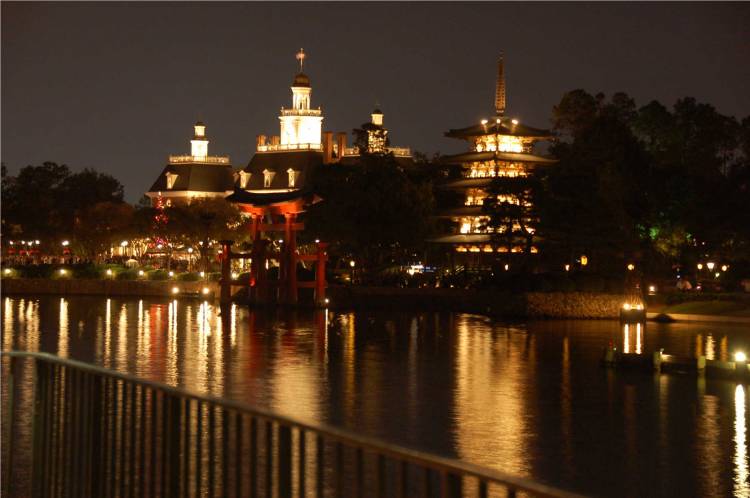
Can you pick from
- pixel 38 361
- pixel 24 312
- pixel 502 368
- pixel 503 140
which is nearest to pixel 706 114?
pixel 503 140

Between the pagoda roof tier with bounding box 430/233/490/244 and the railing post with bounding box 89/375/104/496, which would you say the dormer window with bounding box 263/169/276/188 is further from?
the railing post with bounding box 89/375/104/496

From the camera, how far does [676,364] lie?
27.1 meters

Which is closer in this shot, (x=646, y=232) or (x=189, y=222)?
(x=646, y=232)

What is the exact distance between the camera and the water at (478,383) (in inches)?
649

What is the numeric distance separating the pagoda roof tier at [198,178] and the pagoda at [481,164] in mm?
46709

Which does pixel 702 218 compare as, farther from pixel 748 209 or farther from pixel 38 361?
pixel 38 361

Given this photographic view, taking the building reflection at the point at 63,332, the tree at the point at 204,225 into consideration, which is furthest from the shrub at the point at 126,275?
the building reflection at the point at 63,332

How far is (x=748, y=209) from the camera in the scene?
6144 cm

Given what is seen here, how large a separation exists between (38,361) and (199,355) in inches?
913

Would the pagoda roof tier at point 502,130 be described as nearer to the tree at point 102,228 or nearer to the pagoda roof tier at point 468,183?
the pagoda roof tier at point 468,183

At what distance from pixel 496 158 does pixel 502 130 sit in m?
2.63

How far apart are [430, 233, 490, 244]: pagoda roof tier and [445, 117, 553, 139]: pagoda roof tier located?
22.7ft

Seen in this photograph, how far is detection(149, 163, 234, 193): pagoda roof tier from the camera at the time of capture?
111562mm

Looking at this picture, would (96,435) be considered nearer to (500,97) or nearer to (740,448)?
(740,448)
